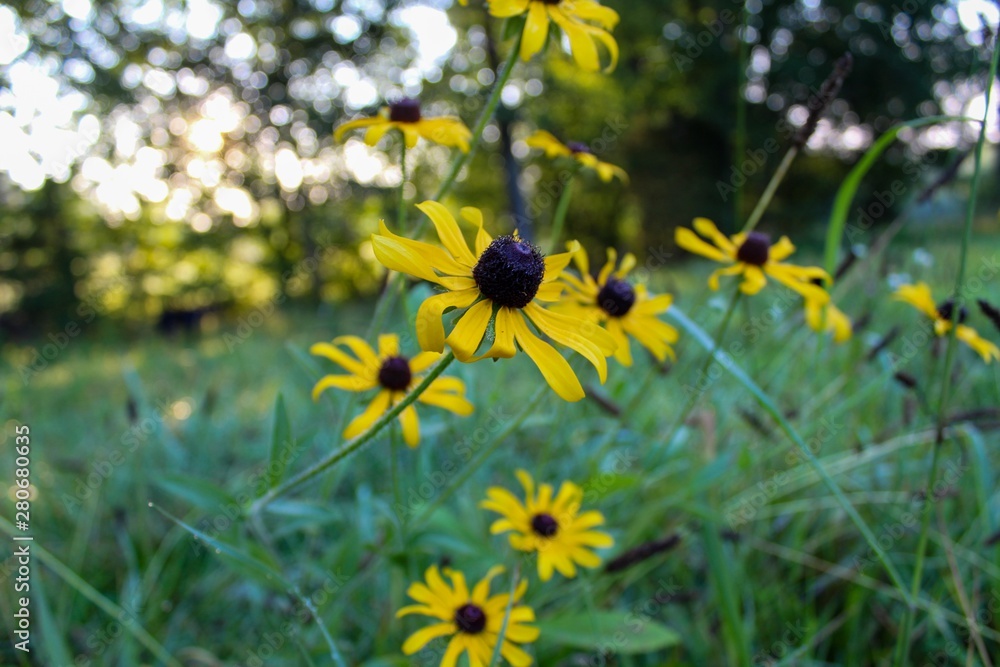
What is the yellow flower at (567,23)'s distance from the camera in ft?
3.88

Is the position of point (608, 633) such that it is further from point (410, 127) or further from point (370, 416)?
point (410, 127)

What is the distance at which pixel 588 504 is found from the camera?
5.68 ft

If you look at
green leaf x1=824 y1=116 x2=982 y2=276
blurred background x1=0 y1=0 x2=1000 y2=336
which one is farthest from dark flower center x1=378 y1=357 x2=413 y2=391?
blurred background x1=0 y1=0 x2=1000 y2=336

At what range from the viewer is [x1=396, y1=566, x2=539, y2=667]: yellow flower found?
1.17 metres

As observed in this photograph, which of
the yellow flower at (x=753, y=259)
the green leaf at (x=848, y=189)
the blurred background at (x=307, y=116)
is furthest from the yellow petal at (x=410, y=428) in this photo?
the blurred background at (x=307, y=116)

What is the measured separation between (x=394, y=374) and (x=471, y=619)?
1.67 feet

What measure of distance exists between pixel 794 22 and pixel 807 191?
370cm

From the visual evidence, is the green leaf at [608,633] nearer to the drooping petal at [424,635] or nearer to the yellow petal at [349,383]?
the drooping petal at [424,635]

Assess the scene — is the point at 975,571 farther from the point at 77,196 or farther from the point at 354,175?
the point at 77,196

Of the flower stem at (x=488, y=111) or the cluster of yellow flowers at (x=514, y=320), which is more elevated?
the flower stem at (x=488, y=111)

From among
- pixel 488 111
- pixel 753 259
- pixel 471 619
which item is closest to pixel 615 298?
pixel 753 259

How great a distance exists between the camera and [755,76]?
11383 mm

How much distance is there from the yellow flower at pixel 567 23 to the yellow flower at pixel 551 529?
84 centimetres

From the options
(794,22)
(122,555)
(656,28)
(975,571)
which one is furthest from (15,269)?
(794,22)
